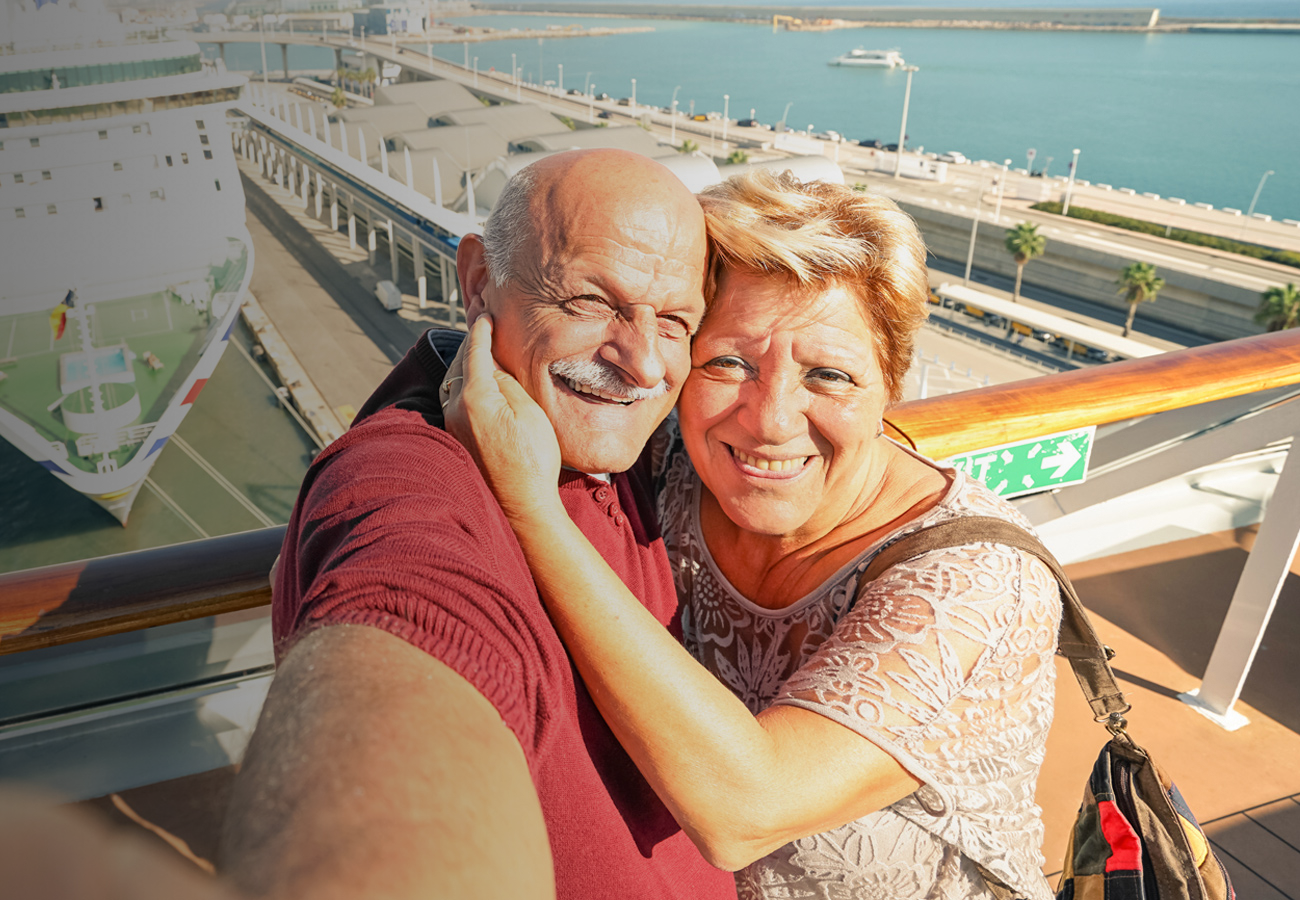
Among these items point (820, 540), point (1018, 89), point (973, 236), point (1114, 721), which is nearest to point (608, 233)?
point (820, 540)

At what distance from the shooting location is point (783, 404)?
3.42 ft

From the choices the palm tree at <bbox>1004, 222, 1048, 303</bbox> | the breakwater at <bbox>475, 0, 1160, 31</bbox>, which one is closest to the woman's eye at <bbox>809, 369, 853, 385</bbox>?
the palm tree at <bbox>1004, 222, 1048, 303</bbox>

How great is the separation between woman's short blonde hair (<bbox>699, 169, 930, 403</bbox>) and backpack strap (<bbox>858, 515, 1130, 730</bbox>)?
233 mm

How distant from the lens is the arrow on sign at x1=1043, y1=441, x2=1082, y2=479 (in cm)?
157

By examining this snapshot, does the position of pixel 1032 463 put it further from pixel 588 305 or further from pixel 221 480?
pixel 221 480

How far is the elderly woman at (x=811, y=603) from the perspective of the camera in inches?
30.3

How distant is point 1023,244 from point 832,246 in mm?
28216

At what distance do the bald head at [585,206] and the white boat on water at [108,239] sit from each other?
16.0 metres

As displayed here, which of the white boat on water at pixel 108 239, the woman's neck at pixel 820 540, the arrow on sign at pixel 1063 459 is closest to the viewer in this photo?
the woman's neck at pixel 820 540

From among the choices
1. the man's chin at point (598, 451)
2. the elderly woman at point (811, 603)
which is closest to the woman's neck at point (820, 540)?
the elderly woman at point (811, 603)

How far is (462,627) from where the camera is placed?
1.88 feet

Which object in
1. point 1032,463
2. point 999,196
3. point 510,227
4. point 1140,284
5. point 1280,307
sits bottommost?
point 1140,284

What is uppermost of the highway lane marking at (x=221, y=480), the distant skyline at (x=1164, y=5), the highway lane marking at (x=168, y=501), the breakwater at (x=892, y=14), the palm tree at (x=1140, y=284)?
the distant skyline at (x=1164, y=5)

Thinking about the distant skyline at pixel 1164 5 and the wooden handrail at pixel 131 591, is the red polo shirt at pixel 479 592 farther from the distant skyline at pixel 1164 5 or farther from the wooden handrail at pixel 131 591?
the distant skyline at pixel 1164 5
